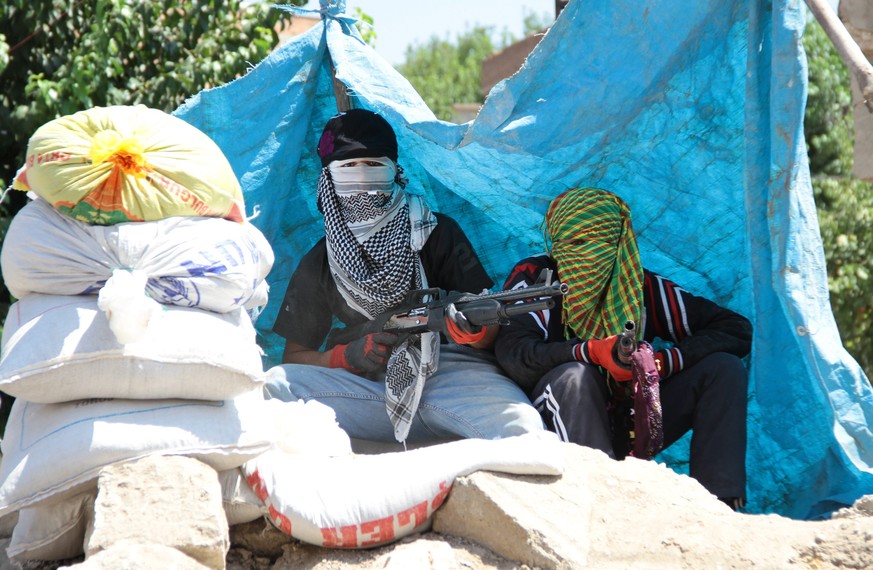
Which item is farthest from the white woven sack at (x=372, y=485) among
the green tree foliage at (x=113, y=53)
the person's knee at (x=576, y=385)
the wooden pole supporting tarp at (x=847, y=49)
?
the green tree foliage at (x=113, y=53)

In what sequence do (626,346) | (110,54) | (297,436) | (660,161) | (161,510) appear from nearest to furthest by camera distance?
(161,510) < (297,436) < (626,346) < (660,161) < (110,54)

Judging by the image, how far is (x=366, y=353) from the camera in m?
3.99

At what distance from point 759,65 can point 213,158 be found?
5.96ft

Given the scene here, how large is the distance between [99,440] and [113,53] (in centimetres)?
365

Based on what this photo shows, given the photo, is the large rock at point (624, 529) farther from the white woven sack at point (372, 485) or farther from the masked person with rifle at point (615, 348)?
the masked person with rifle at point (615, 348)

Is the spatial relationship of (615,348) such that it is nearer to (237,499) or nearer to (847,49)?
(847,49)

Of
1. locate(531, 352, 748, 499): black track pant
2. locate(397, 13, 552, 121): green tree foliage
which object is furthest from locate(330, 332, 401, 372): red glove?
locate(397, 13, 552, 121): green tree foliage

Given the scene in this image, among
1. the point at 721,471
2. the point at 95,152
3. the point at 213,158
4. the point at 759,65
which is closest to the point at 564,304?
the point at 721,471

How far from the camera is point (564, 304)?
3969 mm

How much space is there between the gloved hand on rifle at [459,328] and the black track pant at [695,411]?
0.30 m

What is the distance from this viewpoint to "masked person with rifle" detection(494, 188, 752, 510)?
3.61 meters

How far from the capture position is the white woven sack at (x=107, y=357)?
2740mm

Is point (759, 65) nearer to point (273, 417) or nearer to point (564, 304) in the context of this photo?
point (564, 304)

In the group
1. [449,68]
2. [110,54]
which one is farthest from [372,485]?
[449,68]
